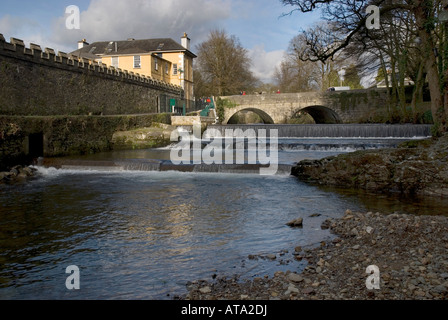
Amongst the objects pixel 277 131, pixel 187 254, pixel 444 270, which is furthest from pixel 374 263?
pixel 277 131

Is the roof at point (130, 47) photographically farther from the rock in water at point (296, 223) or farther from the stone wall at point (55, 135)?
the rock in water at point (296, 223)

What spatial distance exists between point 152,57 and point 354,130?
1149 inches

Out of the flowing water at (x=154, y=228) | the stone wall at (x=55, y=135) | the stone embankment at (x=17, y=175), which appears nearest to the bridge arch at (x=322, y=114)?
the stone wall at (x=55, y=135)

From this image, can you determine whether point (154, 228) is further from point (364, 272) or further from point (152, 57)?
point (152, 57)

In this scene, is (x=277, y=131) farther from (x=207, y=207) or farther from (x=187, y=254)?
(x=187, y=254)

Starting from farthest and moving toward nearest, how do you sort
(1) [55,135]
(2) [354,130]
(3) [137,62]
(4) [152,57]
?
(3) [137,62] < (4) [152,57] < (2) [354,130] < (1) [55,135]

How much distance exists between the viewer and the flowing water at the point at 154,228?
4477 mm

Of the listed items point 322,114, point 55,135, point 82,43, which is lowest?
point 55,135

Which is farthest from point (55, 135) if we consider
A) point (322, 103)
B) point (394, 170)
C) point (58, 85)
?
point (322, 103)

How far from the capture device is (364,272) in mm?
4188

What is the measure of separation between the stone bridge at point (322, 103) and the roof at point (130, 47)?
15617mm

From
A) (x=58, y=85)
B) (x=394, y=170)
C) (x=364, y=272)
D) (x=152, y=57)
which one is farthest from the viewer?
(x=152, y=57)

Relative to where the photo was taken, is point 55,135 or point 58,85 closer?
point 55,135

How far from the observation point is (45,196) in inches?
382
